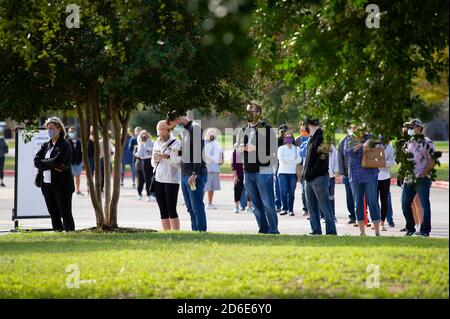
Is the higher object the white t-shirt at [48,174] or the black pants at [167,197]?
the white t-shirt at [48,174]

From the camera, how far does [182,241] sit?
12469 mm

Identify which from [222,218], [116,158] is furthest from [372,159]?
[222,218]

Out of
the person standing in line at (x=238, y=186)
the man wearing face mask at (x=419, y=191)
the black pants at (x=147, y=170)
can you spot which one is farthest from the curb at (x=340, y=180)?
the man wearing face mask at (x=419, y=191)

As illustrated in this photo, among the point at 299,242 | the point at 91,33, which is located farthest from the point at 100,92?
the point at 299,242

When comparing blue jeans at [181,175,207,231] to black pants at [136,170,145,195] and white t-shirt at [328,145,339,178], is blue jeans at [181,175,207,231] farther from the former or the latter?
black pants at [136,170,145,195]

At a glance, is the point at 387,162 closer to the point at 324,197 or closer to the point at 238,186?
the point at 324,197

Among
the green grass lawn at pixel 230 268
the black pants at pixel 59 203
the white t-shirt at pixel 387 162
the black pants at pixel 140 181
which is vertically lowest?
the green grass lawn at pixel 230 268

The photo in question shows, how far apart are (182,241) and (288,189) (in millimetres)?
9521

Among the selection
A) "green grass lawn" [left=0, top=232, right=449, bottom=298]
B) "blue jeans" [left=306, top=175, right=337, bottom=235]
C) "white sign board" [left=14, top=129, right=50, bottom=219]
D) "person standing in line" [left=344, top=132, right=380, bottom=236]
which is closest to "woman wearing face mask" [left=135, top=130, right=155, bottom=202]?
"white sign board" [left=14, top=129, right=50, bottom=219]

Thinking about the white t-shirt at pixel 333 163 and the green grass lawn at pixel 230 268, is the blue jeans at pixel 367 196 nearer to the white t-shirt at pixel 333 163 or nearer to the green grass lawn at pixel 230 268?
the white t-shirt at pixel 333 163

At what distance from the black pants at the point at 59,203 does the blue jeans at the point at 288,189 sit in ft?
22.1

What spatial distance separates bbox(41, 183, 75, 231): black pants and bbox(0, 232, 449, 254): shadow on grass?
1743 millimetres

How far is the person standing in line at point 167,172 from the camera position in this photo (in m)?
15.4
